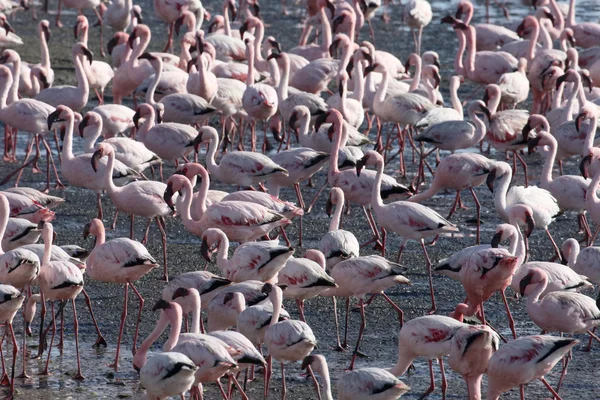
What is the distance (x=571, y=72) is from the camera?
42.3ft

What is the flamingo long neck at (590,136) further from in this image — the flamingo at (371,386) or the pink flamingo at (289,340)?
the flamingo at (371,386)

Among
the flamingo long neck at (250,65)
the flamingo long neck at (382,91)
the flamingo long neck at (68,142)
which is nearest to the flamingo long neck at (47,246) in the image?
the flamingo long neck at (68,142)

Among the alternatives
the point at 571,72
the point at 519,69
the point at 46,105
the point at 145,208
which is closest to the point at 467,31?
the point at 519,69

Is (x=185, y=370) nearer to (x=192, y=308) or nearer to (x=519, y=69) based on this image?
(x=192, y=308)

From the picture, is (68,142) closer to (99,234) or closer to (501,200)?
(99,234)

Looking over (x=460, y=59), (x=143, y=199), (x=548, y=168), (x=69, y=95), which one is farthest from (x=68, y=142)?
(x=460, y=59)

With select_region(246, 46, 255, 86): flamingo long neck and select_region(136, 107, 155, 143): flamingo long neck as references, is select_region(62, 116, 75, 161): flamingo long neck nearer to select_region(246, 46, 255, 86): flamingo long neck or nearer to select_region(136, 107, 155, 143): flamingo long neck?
select_region(136, 107, 155, 143): flamingo long neck

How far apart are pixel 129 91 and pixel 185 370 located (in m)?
8.65

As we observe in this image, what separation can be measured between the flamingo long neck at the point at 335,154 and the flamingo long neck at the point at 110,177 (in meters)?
1.95

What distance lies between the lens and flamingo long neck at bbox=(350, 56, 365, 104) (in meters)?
13.3

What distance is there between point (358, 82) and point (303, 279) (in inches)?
229

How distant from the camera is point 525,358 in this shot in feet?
22.3

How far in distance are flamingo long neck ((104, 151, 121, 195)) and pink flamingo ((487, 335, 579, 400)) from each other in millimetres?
4177

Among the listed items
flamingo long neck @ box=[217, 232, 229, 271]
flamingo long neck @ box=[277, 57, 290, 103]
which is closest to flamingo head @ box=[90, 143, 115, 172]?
flamingo long neck @ box=[217, 232, 229, 271]
